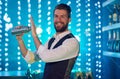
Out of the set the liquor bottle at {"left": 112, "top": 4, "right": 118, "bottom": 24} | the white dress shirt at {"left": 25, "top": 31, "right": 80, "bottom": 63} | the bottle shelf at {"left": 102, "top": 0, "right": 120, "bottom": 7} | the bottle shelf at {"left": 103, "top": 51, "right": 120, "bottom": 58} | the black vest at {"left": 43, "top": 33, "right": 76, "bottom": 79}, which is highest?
the bottle shelf at {"left": 102, "top": 0, "right": 120, "bottom": 7}

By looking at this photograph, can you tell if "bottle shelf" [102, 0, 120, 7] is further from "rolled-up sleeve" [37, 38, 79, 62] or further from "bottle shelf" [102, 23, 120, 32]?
"rolled-up sleeve" [37, 38, 79, 62]

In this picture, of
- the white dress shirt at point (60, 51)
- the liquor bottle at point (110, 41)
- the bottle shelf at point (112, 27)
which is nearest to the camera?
the white dress shirt at point (60, 51)

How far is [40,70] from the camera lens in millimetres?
3752

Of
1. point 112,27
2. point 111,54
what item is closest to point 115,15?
point 112,27

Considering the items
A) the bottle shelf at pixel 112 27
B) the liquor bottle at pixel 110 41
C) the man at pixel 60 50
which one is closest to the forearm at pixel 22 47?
the man at pixel 60 50

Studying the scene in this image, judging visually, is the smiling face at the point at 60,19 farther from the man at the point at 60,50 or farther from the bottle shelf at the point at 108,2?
the bottle shelf at the point at 108,2

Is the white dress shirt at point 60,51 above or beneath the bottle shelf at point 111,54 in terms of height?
above

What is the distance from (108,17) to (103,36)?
284 millimetres

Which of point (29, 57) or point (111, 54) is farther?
point (111, 54)

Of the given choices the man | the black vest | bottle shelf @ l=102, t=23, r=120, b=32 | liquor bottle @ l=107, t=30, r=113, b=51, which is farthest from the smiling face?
liquor bottle @ l=107, t=30, r=113, b=51

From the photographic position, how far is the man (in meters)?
1.59

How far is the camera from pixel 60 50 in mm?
1596

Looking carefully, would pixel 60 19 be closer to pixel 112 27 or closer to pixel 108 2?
pixel 112 27

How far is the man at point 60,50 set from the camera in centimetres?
159
